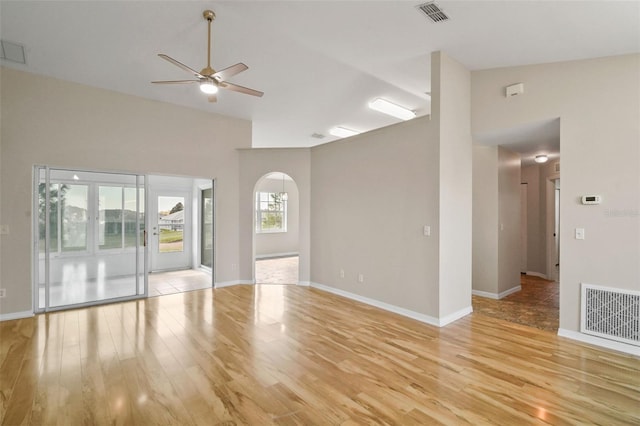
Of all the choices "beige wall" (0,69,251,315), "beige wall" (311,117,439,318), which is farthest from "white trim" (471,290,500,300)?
"beige wall" (0,69,251,315)

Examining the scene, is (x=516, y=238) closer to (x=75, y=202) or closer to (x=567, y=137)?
(x=567, y=137)

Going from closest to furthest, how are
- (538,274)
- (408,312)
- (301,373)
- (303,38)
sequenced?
(301,373), (303,38), (408,312), (538,274)

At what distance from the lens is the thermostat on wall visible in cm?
328

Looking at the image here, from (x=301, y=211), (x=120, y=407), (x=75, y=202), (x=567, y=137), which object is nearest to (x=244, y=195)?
(x=301, y=211)

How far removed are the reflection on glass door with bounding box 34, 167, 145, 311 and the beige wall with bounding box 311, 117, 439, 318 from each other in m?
3.27

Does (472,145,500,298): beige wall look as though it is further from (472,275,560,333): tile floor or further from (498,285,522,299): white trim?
(472,275,560,333): tile floor

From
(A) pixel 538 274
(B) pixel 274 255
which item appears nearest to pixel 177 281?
(B) pixel 274 255

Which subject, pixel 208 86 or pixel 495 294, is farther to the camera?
pixel 495 294

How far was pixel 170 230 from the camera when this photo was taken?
7324mm

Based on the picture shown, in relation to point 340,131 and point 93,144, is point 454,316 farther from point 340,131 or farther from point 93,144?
point 93,144

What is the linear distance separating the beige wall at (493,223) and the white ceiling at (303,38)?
1.77 metres

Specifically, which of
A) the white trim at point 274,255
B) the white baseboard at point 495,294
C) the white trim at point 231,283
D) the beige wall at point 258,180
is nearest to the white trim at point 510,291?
the white baseboard at point 495,294

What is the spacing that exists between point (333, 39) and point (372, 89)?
5.39 feet

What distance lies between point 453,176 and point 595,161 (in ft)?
4.83
